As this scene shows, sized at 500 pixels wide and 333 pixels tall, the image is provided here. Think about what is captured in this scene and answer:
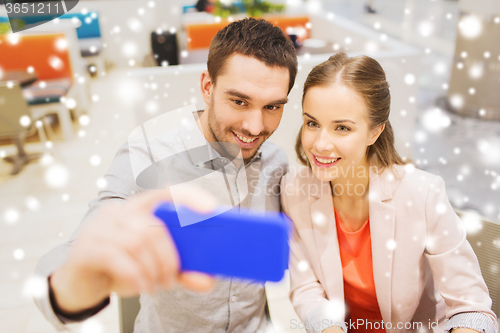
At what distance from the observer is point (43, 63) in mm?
3225

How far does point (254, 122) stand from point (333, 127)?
0.18 meters

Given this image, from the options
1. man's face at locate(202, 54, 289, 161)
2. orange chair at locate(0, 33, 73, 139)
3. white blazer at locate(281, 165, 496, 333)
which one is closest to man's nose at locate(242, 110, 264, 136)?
man's face at locate(202, 54, 289, 161)

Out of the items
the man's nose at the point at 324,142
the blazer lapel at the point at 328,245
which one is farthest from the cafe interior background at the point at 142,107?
the man's nose at the point at 324,142

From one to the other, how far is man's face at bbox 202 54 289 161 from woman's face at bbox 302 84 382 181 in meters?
0.08

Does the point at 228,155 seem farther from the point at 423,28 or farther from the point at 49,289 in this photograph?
the point at 423,28

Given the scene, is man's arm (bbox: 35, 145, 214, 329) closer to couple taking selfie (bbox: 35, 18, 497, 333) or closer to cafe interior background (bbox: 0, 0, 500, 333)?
cafe interior background (bbox: 0, 0, 500, 333)

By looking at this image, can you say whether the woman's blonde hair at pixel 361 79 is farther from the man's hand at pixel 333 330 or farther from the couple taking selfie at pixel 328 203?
the man's hand at pixel 333 330

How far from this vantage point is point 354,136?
806 mm

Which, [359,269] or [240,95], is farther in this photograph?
[359,269]

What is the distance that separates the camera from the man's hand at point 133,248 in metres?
0.32

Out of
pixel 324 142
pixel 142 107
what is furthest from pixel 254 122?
pixel 142 107

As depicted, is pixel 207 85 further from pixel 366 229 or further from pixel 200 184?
pixel 366 229

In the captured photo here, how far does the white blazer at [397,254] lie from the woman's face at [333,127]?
0.44ft

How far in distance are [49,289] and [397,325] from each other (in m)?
0.86
